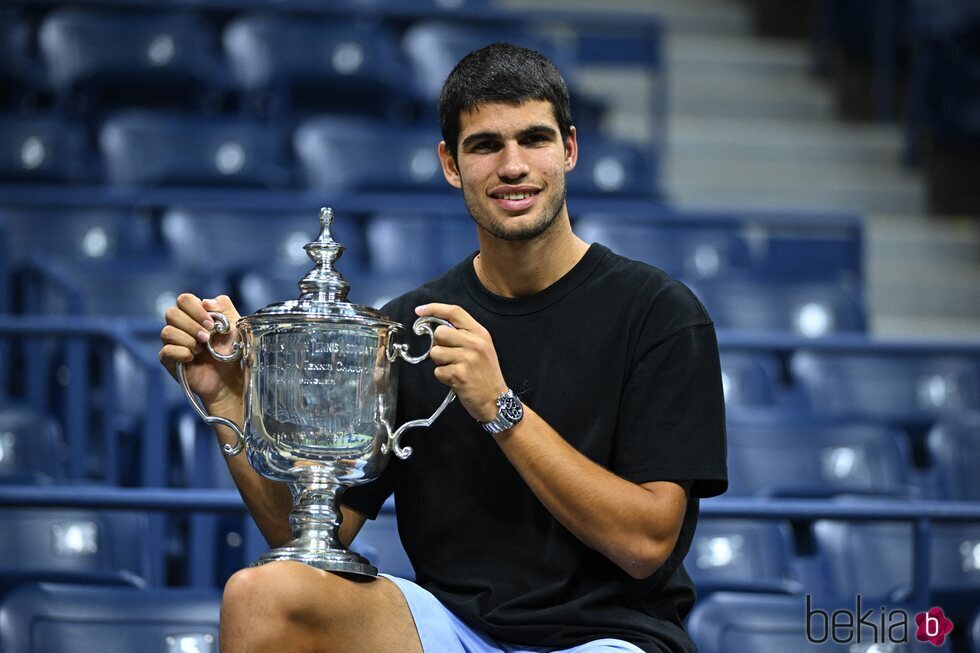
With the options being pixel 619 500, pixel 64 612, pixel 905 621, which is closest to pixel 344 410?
pixel 619 500

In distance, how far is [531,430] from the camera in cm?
188

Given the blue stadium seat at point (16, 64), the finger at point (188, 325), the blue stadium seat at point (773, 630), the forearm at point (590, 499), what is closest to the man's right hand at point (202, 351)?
the finger at point (188, 325)

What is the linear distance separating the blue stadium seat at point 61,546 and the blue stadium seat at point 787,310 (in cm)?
246

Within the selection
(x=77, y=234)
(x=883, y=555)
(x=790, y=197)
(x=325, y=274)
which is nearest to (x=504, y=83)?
(x=325, y=274)

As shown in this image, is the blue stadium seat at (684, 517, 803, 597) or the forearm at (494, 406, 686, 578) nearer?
the forearm at (494, 406, 686, 578)

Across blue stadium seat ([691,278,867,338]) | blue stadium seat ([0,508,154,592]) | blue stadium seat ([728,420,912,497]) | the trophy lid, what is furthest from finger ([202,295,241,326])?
blue stadium seat ([691,278,867,338])

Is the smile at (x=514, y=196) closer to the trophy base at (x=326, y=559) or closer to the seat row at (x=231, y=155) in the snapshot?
the trophy base at (x=326, y=559)

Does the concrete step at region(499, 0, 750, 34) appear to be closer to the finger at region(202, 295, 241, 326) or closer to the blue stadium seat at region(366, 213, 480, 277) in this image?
the blue stadium seat at region(366, 213, 480, 277)

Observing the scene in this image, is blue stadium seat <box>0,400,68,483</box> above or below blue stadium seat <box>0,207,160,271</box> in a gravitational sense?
below

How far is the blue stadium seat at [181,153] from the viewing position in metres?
5.24

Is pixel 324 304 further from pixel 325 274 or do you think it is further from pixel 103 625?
pixel 103 625

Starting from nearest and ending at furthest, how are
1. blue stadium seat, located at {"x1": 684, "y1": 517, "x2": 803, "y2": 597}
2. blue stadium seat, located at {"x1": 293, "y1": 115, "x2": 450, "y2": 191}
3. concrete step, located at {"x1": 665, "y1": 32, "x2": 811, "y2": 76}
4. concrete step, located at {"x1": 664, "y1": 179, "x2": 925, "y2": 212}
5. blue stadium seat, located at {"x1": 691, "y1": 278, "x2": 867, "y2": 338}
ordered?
blue stadium seat, located at {"x1": 684, "y1": 517, "x2": 803, "y2": 597} < blue stadium seat, located at {"x1": 691, "y1": 278, "x2": 867, "y2": 338} < blue stadium seat, located at {"x1": 293, "y1": 115, "x2": 450, "y2": 191} < concrete step, located at {"x1": 664, "y1": 179, "x2": 925, "y2": 212} < concrete step, located at {"x1": 665, "y1": 32, "x2": 811, "y2": 76}

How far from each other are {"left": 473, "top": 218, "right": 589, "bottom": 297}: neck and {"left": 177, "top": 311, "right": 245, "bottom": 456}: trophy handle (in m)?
0.38

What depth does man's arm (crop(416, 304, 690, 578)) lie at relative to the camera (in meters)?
1.86
